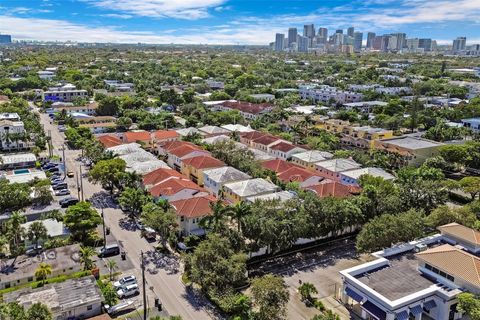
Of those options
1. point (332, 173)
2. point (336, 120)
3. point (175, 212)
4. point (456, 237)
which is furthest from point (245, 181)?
point (336, 120)

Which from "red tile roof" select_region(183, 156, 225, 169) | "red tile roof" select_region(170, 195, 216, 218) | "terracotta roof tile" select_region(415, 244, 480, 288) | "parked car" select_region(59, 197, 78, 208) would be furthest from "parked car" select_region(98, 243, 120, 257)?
"terracotta roof tile" select_region(415, 244, 480, 288)

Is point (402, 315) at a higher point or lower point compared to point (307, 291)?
higher

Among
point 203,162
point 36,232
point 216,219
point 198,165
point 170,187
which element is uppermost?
point 216,219

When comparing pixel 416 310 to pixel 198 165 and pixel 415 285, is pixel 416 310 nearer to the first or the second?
pixel 415 285

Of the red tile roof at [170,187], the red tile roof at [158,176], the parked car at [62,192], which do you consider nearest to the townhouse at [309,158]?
the red tile roof at [158,176]

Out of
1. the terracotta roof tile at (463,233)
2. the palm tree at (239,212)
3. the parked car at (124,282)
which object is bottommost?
the parked car at (124,282)

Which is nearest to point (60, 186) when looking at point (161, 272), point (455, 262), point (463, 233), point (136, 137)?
point (136, 137)

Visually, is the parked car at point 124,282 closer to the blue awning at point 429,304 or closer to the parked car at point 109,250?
the parked car at point 109,250
